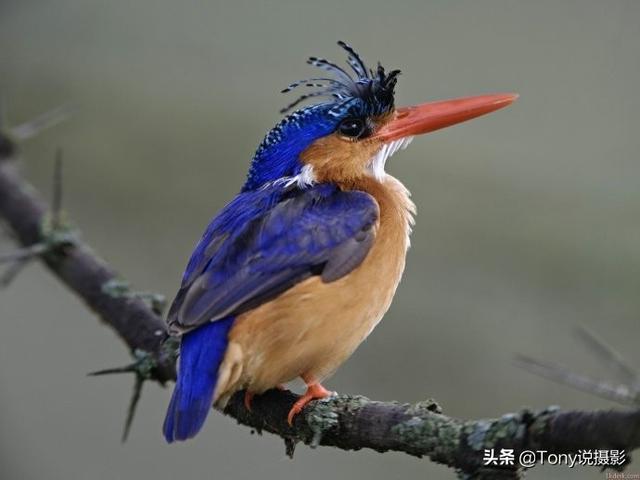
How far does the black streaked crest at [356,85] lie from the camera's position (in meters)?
3.34

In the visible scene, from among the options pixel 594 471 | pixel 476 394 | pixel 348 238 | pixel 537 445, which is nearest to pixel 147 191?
pixel 476 394

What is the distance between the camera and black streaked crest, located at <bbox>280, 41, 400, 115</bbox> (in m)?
3.34

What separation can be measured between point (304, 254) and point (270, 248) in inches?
3.8

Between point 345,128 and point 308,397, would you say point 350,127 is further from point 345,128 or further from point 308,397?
point 308,397

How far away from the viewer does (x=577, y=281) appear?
404cm

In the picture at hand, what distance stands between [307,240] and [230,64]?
311cm

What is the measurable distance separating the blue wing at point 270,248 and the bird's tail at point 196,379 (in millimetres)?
46

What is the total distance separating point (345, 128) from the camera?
131 inches

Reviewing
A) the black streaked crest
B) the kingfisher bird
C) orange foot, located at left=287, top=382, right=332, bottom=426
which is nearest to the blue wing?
the kingfisher bird

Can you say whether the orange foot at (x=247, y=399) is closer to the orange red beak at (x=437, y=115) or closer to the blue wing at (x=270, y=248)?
the blue wing at (x=270, y=248)

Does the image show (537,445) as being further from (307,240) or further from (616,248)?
(616,248)

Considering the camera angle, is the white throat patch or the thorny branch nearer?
the thorny branch

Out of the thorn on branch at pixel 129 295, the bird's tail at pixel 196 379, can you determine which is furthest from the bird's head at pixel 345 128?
the bird's tail at pixel 196 379

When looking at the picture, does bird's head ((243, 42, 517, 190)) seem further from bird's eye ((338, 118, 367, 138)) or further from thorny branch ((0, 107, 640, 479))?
thorny branch ((0, 107, 640, 479))
